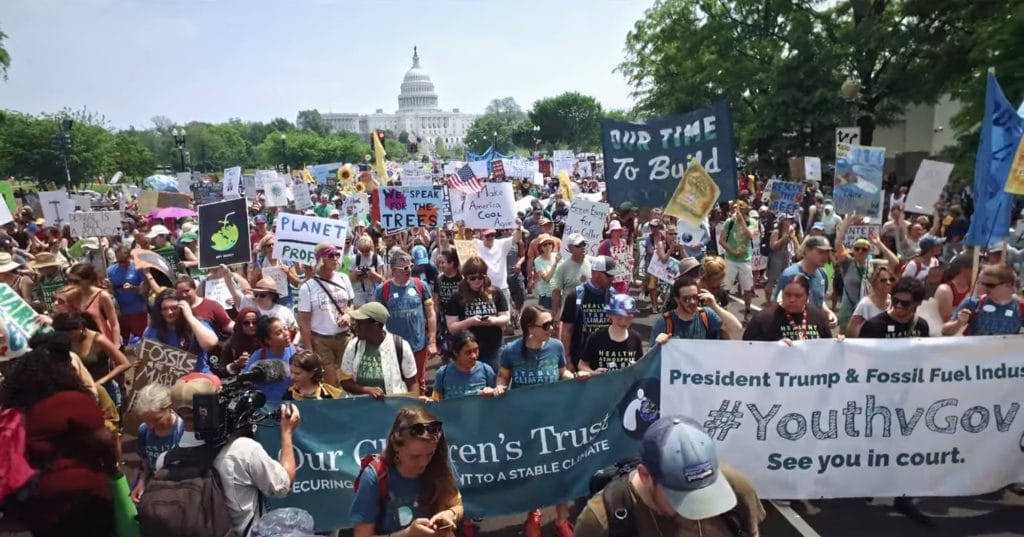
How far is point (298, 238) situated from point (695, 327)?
4831 mm

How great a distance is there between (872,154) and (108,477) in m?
9.45

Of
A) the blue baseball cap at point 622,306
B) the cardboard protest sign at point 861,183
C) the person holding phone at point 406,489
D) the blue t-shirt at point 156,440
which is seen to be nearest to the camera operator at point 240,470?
the person holding phone at point 406,489

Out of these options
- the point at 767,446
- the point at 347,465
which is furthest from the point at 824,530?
the point at 347,465

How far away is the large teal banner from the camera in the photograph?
4230 mm

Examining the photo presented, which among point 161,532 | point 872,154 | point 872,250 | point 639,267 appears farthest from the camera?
point 639,267

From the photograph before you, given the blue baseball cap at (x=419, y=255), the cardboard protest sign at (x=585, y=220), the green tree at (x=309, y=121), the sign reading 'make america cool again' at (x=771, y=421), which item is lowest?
the sign reading 'make america cool again' at (x=771, y=421)

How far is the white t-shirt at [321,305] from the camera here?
596 centimetres

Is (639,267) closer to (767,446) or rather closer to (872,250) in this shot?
(872,250)

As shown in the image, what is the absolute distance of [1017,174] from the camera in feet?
17.4

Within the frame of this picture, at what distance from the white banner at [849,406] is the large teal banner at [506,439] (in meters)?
0.28

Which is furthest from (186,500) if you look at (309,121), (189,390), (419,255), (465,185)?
(309,121)

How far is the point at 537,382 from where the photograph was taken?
457 centimetres

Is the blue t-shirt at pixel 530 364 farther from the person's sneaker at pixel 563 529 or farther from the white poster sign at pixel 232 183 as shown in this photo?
the white poster sign at pixel 232 183

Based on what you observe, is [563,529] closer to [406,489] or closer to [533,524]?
[533,524]
